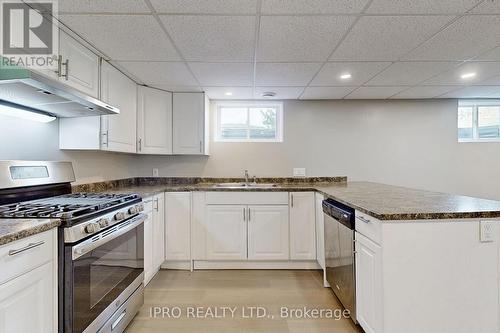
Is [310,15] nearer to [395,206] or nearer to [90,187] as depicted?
[395,206]

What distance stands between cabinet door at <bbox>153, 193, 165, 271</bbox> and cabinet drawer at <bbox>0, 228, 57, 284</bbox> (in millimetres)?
1471

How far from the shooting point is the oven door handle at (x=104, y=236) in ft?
4.57

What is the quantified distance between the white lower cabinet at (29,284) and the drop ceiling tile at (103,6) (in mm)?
1266

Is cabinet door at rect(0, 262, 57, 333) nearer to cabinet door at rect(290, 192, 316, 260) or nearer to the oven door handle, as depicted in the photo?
the oven door handle

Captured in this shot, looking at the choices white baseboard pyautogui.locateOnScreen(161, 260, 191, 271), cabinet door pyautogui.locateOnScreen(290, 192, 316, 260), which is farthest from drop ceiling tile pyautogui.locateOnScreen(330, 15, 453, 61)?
white baseboard pyautogui.locateOnScreen(161, 260, 191, 271)

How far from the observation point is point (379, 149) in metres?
3.89

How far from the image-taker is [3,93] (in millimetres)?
1563

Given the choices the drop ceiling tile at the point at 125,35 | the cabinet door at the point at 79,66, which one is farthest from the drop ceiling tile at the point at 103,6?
the cabinet door at the point at 79,66

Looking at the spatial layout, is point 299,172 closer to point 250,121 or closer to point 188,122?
point 250,121

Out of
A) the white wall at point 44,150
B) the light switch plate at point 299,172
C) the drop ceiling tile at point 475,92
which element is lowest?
the light switch plate at point 299,172

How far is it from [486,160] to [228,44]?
13.1ft

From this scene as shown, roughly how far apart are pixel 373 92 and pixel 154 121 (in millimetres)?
2723

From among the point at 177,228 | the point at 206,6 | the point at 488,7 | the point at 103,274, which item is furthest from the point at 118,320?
the point at 488,7

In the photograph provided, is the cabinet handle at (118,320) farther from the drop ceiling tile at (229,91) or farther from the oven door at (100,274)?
the drop ceiling tile at (229,91)
